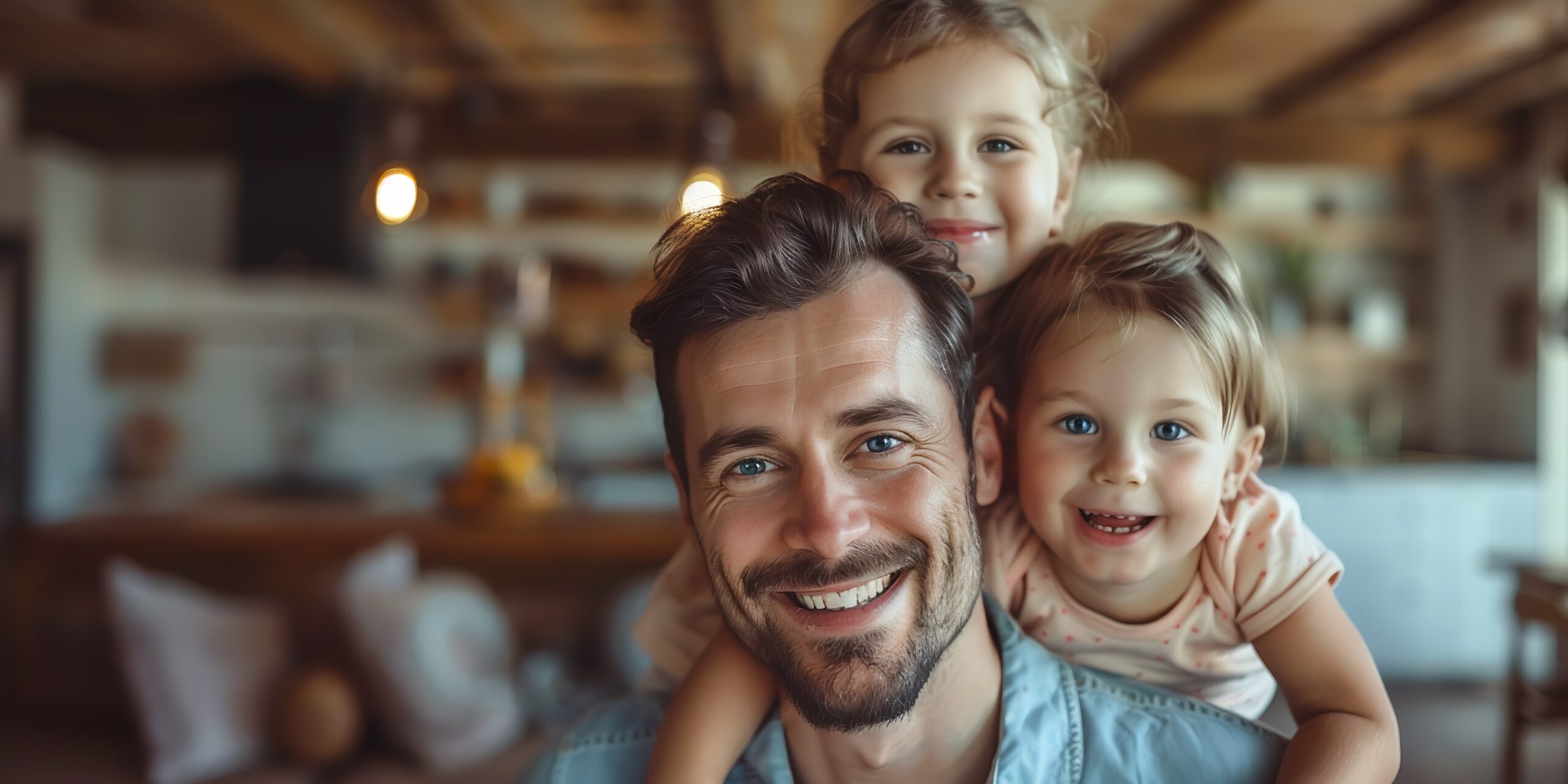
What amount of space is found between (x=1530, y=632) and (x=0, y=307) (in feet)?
25.6

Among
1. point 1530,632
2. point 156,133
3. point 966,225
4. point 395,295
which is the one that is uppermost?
point 156,133

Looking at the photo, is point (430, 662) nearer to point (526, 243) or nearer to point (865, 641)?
point (865, 641)

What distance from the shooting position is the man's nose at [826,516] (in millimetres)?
942

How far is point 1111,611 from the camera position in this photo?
1.09 metres

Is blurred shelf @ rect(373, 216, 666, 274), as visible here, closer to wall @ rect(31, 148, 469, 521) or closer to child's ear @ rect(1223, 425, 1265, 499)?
wall @ rect(31, 148, 469, 521)

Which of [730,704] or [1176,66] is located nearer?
[730,704]

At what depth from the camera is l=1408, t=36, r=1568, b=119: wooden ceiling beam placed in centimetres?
464

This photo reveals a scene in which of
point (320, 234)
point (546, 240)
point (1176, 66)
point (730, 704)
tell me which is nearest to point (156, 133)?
point (320, 234)

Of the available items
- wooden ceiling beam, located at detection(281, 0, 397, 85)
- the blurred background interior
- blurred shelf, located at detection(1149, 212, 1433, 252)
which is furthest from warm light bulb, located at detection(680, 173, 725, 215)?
blurred shelf, located at detection(1149, 212, 1433, 252)

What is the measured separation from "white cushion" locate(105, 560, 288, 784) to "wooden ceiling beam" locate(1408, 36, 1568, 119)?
5626 millimetres

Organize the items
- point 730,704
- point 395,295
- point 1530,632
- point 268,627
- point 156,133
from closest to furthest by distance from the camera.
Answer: point 730,704 → point 268,627 → point 1530,632 → point 156,133 → point 395,295

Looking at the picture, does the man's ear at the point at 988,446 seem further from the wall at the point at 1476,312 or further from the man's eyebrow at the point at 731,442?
the wall at the point at 1476,312

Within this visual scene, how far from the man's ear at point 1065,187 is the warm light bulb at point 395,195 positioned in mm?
2418

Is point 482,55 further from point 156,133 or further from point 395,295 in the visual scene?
point 156,133
